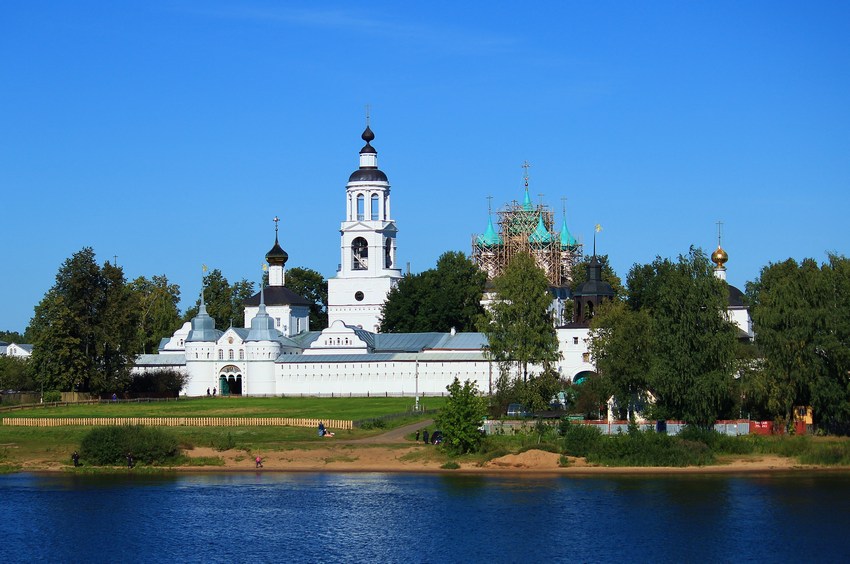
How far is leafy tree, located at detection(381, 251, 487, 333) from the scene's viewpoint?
110 meters

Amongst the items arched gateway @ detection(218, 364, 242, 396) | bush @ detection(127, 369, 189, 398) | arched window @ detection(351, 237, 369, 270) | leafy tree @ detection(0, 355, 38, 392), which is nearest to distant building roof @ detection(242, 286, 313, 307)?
arched window @ detection(351, 237, 369, 270)

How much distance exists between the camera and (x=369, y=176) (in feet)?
372

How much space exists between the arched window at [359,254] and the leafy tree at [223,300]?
18611 mm

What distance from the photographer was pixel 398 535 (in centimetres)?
4688

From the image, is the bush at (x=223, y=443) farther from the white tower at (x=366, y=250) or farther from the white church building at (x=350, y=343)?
the white tower at (x=366, y=250)

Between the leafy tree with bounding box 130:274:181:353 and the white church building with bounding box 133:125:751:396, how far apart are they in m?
14.8

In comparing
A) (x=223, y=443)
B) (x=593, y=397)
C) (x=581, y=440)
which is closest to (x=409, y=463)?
(x=581, y=440)

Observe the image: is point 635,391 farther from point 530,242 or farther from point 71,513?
point 530,242

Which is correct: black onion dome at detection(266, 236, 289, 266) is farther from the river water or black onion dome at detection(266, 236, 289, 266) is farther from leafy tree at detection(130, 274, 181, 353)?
the river water

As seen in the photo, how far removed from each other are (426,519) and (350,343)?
54365 millimetres

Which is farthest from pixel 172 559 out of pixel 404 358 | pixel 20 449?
pixel 404 358

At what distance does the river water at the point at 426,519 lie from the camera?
4456 centimetres

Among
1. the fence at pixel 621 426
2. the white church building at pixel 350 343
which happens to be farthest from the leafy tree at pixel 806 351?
the white church building at pixel 350 343

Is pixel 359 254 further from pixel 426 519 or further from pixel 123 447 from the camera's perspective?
pixel 426 519
